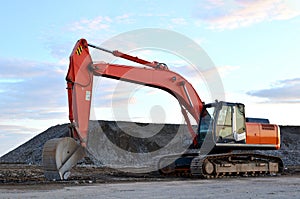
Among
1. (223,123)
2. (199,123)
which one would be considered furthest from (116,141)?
(223,123)

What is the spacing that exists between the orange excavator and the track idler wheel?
821mm

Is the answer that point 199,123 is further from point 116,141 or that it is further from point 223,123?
point 116,141

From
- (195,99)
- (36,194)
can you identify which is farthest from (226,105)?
(36,194)

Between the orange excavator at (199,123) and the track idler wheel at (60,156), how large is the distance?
821mm

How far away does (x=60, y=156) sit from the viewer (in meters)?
14.7

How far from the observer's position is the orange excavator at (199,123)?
53.0ft

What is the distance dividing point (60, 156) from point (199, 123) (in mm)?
6492

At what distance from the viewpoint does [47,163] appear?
14.8 meters

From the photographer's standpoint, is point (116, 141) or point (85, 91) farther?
point (116, 141)

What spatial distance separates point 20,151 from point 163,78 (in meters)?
28.3

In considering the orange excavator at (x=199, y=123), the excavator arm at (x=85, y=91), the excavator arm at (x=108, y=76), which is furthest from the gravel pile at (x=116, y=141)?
the excavator arm at (x=85, y=91)

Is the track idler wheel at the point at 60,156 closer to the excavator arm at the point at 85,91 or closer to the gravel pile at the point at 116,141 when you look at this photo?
the excavator arm at the point at 85,91

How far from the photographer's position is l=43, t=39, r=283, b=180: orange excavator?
1614 centimetres

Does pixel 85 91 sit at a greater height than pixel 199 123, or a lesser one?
greater
